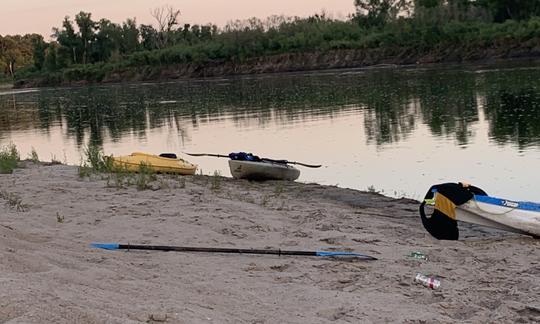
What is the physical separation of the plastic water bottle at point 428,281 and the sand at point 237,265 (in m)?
0.06

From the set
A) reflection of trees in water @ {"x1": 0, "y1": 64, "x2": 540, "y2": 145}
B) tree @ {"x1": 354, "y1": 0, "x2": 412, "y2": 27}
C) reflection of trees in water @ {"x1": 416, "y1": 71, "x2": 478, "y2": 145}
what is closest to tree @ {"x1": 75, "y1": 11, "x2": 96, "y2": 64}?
tree @ {"x1": 354, "y1": 0, "x2": 412, "y2": 27}

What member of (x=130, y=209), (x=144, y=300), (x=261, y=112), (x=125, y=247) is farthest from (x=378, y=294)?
(x=261, y=112)

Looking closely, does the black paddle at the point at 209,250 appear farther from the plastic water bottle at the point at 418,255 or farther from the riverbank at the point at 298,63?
the riverbank at the point at 298,63

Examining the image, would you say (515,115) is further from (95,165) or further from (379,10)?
(379,10)

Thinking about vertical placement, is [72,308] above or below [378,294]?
above

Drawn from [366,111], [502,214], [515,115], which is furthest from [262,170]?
[366,111]

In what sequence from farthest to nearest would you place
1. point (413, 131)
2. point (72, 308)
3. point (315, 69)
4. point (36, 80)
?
point (36, 80) < point (315, 69) < point (413, 131) < point (72, 308)

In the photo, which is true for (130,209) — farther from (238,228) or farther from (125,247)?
(125,247)

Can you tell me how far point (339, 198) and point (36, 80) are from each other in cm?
9832

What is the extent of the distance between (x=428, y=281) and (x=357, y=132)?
1484 cm

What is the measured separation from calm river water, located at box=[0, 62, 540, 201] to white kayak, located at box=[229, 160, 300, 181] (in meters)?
0.52

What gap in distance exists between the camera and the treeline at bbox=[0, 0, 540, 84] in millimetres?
70875

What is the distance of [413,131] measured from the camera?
20.1 meters

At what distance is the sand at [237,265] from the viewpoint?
5.01 meters
